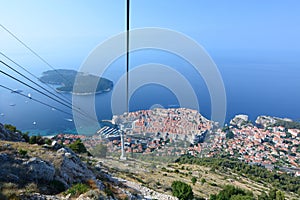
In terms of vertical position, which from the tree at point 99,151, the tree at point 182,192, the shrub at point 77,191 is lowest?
the shrub at point 77,191

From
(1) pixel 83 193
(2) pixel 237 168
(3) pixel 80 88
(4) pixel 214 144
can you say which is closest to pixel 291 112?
(4) pixel 214 144

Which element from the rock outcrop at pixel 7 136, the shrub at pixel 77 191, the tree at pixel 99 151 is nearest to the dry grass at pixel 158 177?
the tree at pixel 99 151

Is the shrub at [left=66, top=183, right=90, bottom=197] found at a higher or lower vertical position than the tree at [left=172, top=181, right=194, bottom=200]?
lower

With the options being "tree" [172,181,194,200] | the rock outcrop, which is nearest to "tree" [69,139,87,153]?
the rock outcrop

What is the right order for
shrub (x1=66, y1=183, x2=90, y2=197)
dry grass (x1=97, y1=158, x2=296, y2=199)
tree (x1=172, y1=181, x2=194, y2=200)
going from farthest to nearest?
dry grass (x1=97, y1=158, x2=296, y2=199) < tree (x1=172, y1=181, x2=194, y2=200) < shrub (x1=66, y1=183, x2=90, y2=197)

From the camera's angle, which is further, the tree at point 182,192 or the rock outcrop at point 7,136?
the tree at point 182,192

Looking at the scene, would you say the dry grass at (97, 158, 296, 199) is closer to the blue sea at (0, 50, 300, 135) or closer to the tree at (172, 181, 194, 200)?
the tree at (172, 181, 194, 200)

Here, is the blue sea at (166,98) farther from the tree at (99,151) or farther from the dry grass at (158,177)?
the tree at (99,151)

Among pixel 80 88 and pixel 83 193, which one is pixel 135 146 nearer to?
pixel 80 88

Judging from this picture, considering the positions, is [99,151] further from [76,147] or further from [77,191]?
[77,191]
